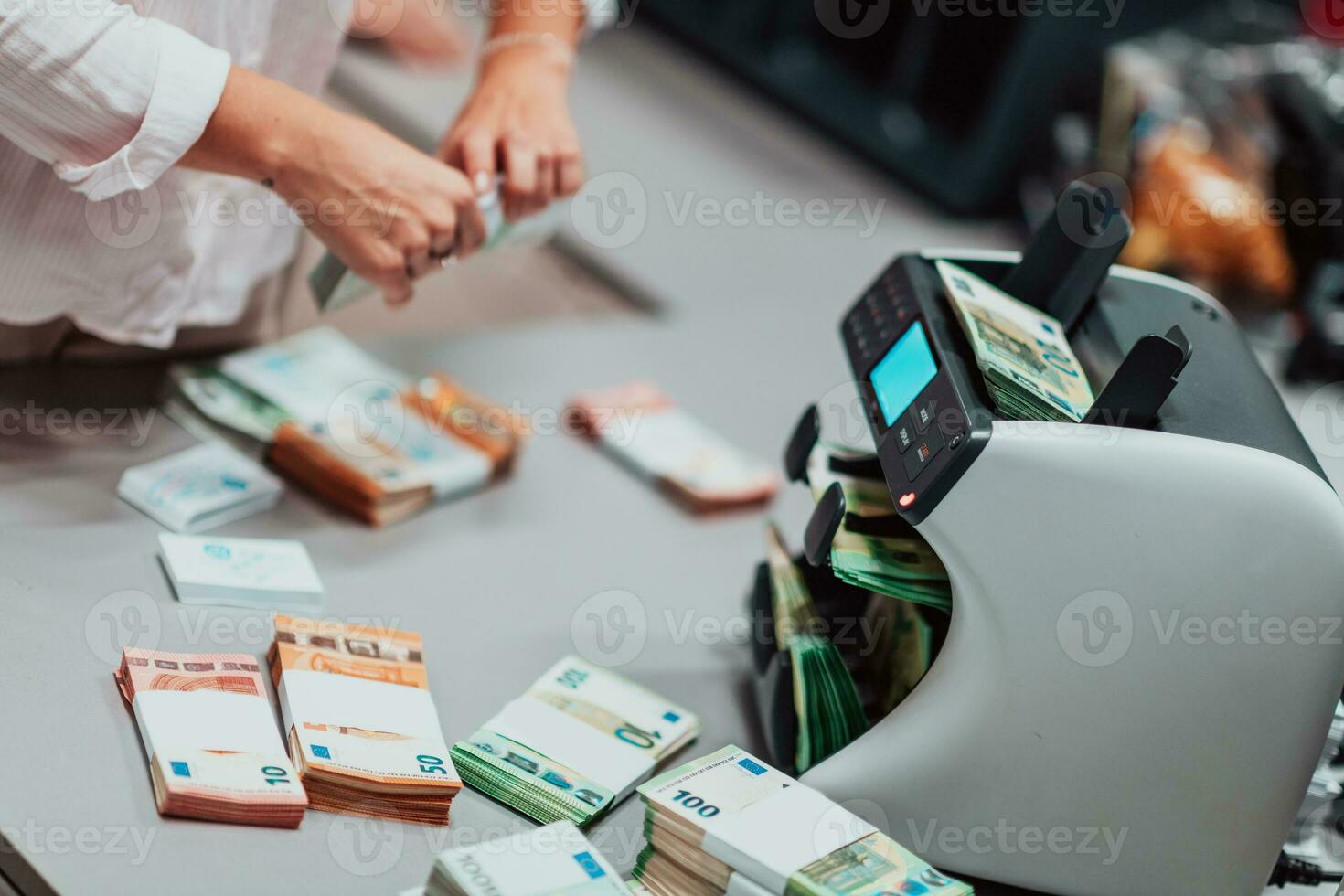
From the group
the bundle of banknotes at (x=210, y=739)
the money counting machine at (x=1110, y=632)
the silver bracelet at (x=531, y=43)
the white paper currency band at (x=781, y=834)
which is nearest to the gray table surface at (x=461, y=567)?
the bundle of banknotes at (x=210, y=739)

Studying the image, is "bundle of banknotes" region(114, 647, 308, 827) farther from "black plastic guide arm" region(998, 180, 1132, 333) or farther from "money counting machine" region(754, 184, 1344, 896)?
"black plastic guide arm" region(998, 180, 1132, 333)

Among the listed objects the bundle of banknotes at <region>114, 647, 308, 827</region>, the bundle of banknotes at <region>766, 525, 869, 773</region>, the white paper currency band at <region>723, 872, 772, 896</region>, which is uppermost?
the bundle of banknotes at <region>766, 525, 869, 773</region>

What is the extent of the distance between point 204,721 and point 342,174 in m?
0.50

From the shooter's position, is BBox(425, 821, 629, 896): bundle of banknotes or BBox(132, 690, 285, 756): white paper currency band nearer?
BBox(425, 821, 629, 896): bundle of banknotes

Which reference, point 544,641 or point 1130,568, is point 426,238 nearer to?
point 544,641

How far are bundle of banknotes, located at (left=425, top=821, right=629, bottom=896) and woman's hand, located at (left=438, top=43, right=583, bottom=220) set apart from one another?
684 millimetres

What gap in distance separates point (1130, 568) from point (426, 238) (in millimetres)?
686

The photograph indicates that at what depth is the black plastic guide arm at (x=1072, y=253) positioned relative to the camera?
1.14 meters

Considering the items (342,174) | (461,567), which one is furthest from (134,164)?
(461,567)

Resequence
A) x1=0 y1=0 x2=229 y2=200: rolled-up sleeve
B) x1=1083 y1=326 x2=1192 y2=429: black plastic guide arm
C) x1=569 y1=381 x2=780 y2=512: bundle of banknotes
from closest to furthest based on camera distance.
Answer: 1. x1=1083 y1=326 x2=1192 y2=429: black plastic guide arm
2. x1=0 y1=0 x2=229 y2=200: rolled-up sleeve
3. x1=569 y1=381 x2=780 y2=512: bundle of banknotes

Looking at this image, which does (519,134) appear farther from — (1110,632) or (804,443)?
(1110,632)

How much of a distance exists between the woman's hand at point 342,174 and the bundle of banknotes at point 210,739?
40cm

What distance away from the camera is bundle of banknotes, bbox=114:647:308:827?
2.95ft

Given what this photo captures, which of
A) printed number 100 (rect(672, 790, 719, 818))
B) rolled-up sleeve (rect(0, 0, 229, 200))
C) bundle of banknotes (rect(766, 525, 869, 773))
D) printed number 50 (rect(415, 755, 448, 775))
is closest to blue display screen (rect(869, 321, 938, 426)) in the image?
bundle of banknotes (rect(766, 525, 869, 773))
